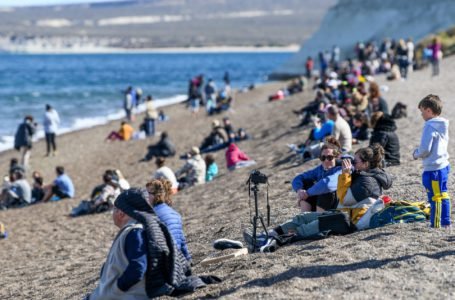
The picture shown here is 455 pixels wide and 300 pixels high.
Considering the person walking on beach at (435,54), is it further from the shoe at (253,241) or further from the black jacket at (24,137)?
the shoe at (253,241)

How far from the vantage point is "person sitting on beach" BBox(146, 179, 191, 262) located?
27.1ft

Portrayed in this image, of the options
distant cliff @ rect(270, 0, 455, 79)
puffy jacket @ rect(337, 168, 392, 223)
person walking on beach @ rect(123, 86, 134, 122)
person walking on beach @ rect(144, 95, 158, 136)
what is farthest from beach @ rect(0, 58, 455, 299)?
distant cliff @ rect(270, 0, 455, 79)

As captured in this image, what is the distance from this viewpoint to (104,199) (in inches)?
605

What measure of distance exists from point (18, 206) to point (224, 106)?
54.5ft

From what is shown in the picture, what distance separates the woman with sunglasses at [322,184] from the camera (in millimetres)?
9797

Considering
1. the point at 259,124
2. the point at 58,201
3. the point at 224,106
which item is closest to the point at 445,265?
the point at 58,201

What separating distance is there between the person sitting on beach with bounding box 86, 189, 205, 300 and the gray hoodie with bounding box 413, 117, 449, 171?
2.76m

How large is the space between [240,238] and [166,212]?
7.27ft

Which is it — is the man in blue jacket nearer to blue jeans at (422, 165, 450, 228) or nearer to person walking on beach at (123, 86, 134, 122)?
blue jeans at (422, 165, 450, 228)

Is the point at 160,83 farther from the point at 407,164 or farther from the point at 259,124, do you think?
the point at 407,164

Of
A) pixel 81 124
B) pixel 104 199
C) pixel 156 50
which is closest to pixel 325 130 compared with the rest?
pixel 104 199

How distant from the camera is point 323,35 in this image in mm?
59875

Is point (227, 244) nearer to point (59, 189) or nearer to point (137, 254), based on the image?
point (137, 254)

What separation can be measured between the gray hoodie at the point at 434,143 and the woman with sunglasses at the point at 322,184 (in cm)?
143
